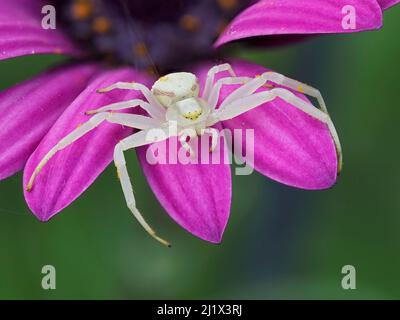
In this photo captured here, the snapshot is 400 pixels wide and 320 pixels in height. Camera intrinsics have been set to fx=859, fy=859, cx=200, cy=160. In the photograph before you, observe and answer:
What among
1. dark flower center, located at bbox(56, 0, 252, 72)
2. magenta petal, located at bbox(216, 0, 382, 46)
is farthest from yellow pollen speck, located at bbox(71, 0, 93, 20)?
magenta petal, located at bbox(216, 0, 382, 46)

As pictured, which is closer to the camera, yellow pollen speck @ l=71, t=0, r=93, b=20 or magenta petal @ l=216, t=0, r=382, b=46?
magenta petal @ l=216, t=0, r=382, b=46

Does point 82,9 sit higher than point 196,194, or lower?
higher

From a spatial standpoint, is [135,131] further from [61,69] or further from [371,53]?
[371,53]

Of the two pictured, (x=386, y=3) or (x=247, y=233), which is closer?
(x=386, y=3)

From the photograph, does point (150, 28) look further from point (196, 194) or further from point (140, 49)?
point (196, 194)

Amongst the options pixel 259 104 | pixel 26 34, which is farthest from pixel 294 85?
pixel 26 34

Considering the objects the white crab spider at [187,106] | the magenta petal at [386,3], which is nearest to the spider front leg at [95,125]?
the white crab spider at [187,106]

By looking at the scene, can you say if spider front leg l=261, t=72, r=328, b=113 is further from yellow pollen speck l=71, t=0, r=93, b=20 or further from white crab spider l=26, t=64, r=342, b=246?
yellow pollen speck l=71, t=0, r=93, b=20
